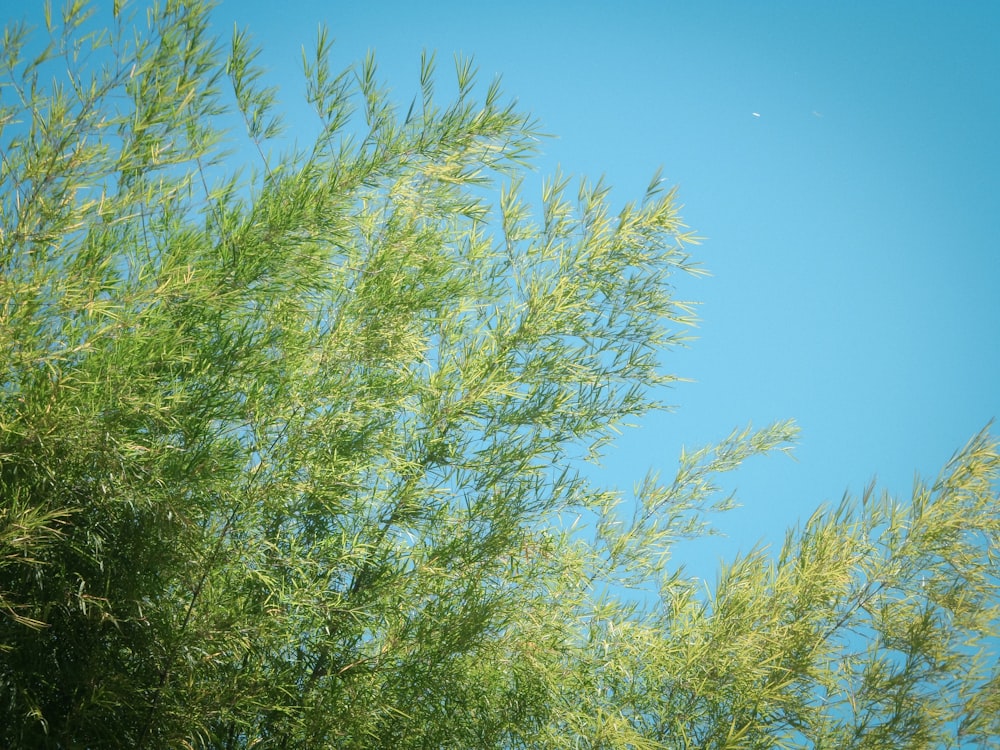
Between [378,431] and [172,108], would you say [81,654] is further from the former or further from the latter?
[172,108]

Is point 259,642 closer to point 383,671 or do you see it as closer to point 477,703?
point 383,671

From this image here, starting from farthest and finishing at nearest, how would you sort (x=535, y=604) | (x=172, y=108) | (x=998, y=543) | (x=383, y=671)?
(x=998, y=543) < (x=535, y=604) < (x=383, y=671) < (x=172, y=108)

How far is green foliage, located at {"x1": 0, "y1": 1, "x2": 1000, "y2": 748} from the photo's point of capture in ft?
6.88

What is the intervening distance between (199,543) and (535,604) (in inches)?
33.5

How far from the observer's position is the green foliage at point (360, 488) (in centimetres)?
210

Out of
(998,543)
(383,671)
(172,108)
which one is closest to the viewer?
(172,108)

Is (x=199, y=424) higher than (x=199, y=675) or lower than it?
higher

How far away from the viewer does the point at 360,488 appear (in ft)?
8.35

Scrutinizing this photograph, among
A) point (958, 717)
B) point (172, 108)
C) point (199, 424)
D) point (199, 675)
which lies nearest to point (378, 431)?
point (199, 424)

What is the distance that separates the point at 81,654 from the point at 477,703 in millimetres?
967

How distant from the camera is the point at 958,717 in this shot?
2.63 m

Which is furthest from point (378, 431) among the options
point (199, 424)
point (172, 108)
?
point (172, 108)

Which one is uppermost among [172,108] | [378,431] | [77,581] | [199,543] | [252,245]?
[172,108]

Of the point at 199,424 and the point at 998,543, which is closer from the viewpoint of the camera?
the point at 199,424
